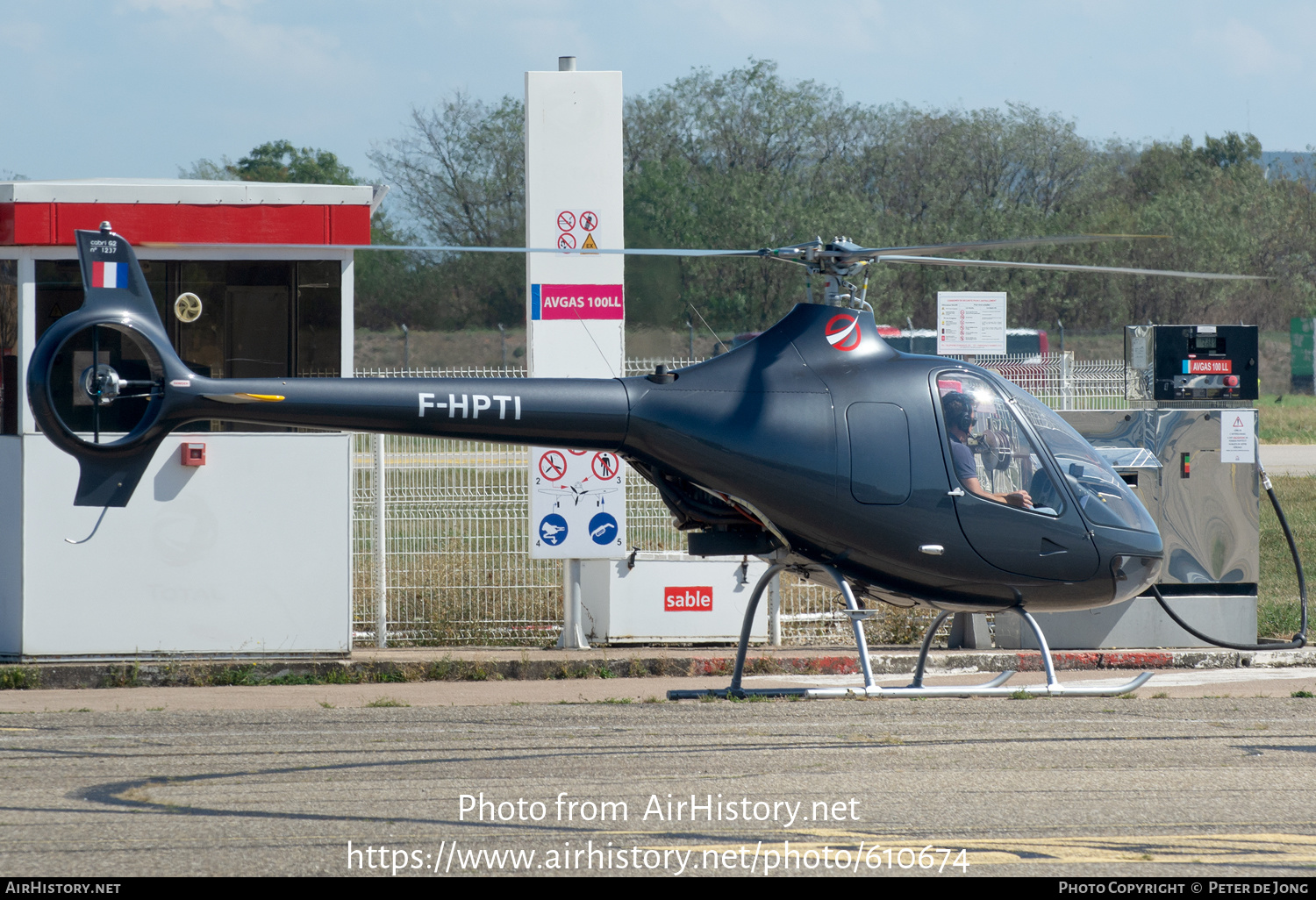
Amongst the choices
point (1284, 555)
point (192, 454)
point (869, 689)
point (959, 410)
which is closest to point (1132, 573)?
point (959, 410)

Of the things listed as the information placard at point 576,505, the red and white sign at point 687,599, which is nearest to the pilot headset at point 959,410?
the information placard at point 576,505

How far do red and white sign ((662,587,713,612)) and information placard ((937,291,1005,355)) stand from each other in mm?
3087

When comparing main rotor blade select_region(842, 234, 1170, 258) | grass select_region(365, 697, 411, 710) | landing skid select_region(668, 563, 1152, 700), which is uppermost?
main rotor blade select_region(842, 234, 1170, 258)

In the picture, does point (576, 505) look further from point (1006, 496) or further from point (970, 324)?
point (970, 324)

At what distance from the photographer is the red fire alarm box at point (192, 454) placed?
10086mm

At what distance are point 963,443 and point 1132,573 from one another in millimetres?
1429

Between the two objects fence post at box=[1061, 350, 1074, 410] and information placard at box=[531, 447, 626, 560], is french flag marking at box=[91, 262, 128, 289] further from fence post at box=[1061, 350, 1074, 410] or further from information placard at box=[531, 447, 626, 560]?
fence post at box=[1061, 350, 1074, 410]

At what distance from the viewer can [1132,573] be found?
338 inches

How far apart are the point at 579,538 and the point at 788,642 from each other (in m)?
2.15

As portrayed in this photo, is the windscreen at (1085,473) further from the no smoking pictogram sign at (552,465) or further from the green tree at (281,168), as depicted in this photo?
the green tree at (281,168)

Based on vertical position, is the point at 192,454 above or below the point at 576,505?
above

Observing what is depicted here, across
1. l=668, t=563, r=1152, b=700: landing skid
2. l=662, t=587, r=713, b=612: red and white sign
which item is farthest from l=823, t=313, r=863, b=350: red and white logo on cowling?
l=662, t=587, r=713, b=612: red and white sign

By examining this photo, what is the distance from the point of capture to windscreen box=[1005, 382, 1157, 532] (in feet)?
27.8

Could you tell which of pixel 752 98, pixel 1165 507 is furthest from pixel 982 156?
pixel 1165 507
